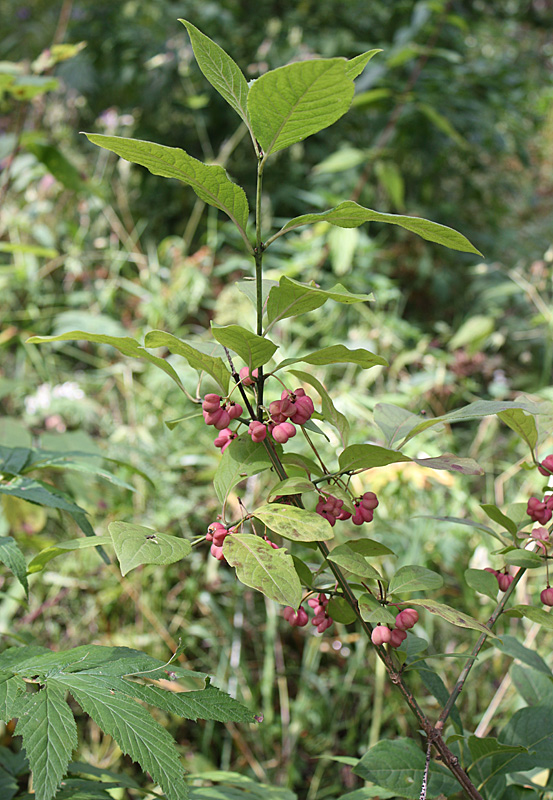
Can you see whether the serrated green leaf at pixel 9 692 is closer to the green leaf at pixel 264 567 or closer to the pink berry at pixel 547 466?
the green leaf at pixel 264 567

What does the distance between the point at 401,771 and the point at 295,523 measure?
205mm

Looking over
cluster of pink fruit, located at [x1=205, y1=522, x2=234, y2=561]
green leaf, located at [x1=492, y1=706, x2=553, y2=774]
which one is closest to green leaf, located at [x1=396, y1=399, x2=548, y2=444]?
cluster of pink fruit, located at [x1=205, y1=522, x2=234, y2=561]

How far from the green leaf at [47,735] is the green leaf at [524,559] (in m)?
0.26

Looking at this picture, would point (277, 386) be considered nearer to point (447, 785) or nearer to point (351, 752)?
point (351, 752)

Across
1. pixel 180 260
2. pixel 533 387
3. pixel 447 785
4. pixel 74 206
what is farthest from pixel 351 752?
pixel 74 206

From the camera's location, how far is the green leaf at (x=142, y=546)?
0.28 meters

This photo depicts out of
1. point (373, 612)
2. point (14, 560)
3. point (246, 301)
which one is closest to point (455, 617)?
point (373, 612)

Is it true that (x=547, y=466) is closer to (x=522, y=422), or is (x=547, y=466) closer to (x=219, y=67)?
(x=522, y=422)

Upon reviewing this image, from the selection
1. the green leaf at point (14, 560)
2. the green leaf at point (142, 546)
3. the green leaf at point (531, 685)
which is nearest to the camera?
the green leaf at point (142, 546)

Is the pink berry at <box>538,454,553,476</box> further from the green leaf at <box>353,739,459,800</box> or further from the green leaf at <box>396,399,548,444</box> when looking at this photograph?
the green leaf at <box>353,739,459,800</box>

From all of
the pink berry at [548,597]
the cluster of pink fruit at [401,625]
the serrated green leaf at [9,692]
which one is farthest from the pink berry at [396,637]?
the serrated green leaf at [9,692]

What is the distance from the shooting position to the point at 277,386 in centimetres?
145

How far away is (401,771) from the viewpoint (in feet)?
1.29

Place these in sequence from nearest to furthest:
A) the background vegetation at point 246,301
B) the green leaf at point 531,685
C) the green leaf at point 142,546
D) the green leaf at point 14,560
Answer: the green leaf at point 142,546
the green leaf at point 14,560
the green leaf at point 531,685
the background vegetation at point 246,301
